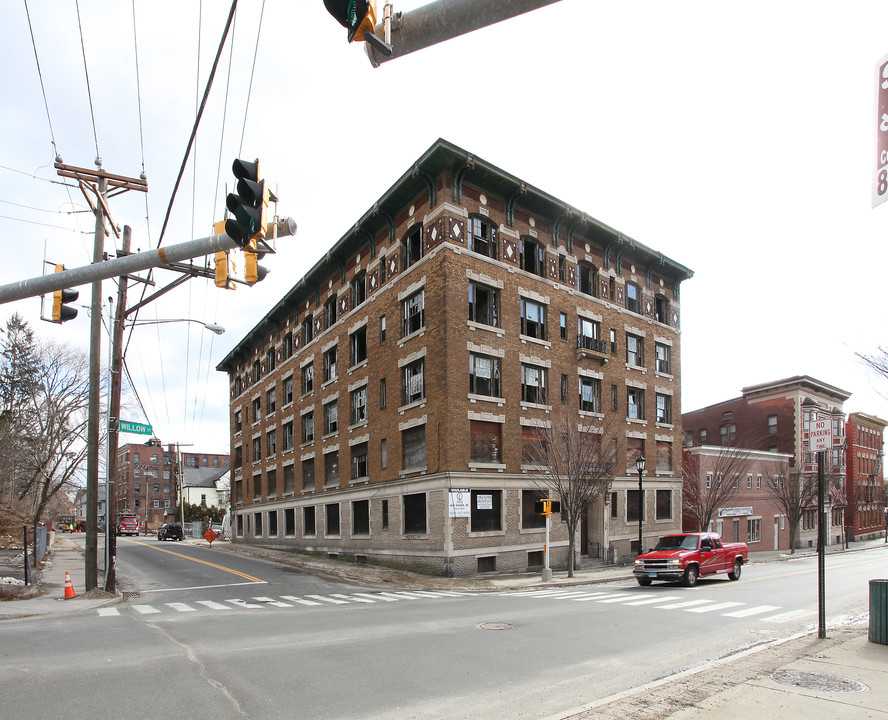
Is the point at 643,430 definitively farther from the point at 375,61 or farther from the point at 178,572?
the point at 375,61

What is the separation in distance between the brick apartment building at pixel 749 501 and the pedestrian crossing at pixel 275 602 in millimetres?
26745

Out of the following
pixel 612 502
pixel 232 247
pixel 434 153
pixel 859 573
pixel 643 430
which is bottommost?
pixel 859 573

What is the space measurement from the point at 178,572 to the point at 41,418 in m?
24.5

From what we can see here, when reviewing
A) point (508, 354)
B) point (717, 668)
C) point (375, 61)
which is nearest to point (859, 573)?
point (508, 354)

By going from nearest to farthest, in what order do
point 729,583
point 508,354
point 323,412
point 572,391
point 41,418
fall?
point 729,583
point 508,354
point 572,391
point 323,412
point 41,418

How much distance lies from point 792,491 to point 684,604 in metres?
36.7

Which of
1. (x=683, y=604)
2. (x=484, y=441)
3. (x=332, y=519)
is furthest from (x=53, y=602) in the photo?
(x=332, y=519)

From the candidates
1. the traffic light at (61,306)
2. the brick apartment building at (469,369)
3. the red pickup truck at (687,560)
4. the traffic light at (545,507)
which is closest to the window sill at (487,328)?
the brick apartment building at (469,369)

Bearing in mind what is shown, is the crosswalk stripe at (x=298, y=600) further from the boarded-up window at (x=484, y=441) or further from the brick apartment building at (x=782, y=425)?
the brick apartment building at (x=782, y=425)

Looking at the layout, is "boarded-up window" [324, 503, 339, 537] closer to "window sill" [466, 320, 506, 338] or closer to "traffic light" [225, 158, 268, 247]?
"window sill" [466, 320, 506, 338]

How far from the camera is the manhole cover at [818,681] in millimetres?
7426

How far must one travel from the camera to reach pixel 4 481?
41.4 m

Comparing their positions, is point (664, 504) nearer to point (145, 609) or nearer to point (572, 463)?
point (572, 463)

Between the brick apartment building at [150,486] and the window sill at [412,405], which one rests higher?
the window sill at [412,405]
